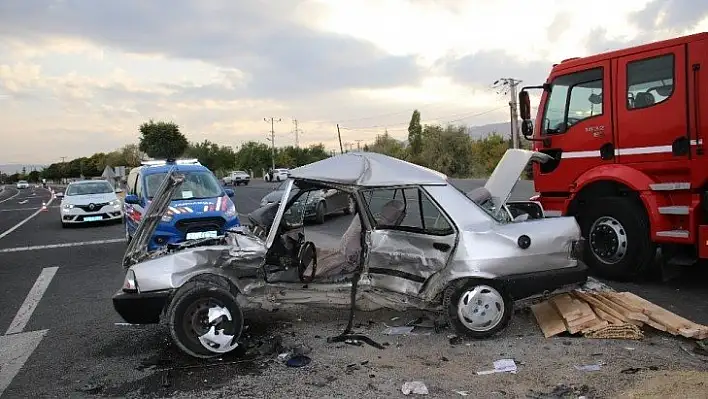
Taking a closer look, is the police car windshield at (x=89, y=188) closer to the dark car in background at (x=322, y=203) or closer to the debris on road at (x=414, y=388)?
the dark car in background at (x=322, y=203)

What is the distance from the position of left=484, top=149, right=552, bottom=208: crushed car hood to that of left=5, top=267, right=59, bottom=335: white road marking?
5335 millimetres

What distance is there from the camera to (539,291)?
5133 mm

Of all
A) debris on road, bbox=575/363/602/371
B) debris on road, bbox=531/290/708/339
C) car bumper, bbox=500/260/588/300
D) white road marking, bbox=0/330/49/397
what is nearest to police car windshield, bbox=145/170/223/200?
white road marking, bbox=0/330/49/397

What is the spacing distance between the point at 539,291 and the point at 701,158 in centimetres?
272

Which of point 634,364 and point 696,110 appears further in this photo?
point 696,110

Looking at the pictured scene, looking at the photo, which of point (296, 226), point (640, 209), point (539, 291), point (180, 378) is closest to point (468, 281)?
point (539, 291)

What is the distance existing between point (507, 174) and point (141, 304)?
400 cm

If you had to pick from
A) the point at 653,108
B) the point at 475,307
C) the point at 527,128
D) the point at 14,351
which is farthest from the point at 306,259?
the point at 653,108

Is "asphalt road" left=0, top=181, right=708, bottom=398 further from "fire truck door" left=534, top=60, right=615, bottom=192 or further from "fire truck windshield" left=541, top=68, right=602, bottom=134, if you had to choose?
"fire truck windshield" left=541, top=68, right=602, bottom=134

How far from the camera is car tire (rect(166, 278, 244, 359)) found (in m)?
4.76

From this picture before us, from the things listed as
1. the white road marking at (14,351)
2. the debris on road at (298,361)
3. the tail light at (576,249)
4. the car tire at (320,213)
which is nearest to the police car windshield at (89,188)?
the white road marking at (14,351)

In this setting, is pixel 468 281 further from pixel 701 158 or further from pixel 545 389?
pixel 701 158

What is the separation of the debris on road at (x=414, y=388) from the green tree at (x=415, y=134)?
67.1 m

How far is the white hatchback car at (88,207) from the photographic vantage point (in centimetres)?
1714
